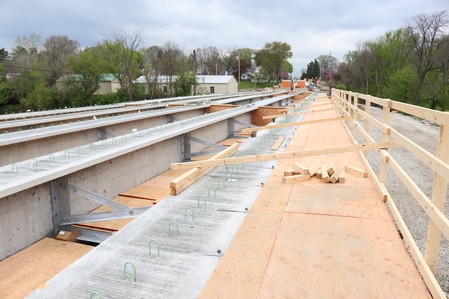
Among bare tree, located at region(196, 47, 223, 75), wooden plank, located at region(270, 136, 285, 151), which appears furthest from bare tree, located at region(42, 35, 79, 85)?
wooden plank, located at region(270, 136, 285, 151)

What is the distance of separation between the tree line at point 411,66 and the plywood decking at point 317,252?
5059cm

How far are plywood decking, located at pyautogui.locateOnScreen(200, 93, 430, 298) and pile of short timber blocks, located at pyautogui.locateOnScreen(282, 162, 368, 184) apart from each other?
345 millimetres

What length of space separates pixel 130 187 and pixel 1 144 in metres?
3.49

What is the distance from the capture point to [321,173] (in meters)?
5.80

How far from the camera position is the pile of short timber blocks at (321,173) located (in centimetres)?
555

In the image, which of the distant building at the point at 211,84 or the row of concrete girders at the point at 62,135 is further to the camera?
the distant building at the point at 211,84

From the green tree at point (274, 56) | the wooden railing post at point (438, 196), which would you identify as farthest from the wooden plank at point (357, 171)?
the green tree at point (274, 56)

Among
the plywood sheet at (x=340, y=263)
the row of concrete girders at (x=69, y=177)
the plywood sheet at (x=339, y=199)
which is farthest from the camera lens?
the row of concrete girders at (x=69, y=177)

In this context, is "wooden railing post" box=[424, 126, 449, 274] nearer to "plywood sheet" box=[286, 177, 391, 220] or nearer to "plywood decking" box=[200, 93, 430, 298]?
"plywood decking" box=[200, 93, 430, 298]

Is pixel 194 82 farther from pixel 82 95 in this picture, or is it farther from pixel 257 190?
pixel 257 190

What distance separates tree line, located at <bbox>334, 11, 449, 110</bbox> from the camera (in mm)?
46375

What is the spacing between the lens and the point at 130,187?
9.73 metres

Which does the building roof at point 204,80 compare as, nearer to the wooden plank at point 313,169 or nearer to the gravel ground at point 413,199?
the gravel ground at point 413,199

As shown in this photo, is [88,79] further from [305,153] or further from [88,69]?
[305,153]
